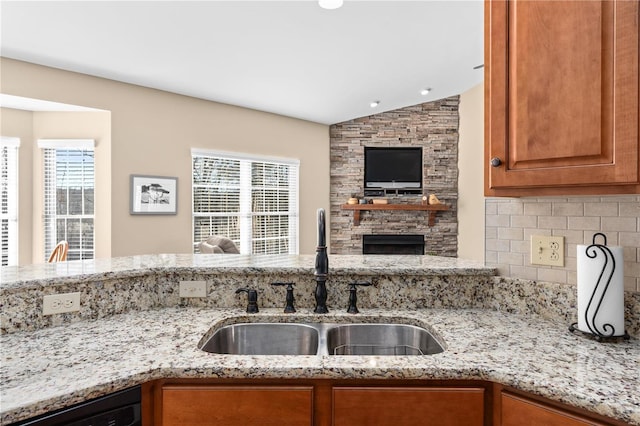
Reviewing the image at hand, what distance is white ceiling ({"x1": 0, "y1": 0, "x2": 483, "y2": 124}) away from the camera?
10.8ft

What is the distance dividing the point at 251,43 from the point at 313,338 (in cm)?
324

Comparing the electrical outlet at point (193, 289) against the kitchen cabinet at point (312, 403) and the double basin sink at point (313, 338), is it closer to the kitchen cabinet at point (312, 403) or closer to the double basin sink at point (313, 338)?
the double basin sink at point (313, 338)

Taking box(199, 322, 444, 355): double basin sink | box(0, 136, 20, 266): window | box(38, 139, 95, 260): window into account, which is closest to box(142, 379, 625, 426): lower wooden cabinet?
box(199, 322, 444, 355): double basin sink

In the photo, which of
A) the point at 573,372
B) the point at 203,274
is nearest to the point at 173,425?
the point at 203,274

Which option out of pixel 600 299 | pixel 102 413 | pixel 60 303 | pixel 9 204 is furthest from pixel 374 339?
pixel 9 204

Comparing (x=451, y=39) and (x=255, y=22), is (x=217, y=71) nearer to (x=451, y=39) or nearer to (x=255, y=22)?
(x=255, y=22)

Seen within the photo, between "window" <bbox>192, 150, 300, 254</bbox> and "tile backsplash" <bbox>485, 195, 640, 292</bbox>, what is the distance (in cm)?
435

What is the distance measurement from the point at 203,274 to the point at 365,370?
2.89 ft

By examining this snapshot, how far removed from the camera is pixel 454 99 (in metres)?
7.03

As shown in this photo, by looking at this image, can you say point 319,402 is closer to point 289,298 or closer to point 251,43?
point 289,298

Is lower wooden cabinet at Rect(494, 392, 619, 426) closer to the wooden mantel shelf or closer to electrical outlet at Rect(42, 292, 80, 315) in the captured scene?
electrical outlet at Rect(42, 292, 80, 315)

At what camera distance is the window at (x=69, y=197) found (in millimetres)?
4777

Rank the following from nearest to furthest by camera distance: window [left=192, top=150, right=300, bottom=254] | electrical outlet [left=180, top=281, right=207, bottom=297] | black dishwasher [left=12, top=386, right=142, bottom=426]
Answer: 1. black dishwasher [left=12, top=386, right=142, bottom=426]
2. electrical outlet [left=180, top=281, right=207, bottom=297]
3. window [left=192, top=150, right=300, bottom=254]

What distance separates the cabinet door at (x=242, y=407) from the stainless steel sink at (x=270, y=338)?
0.44 m
